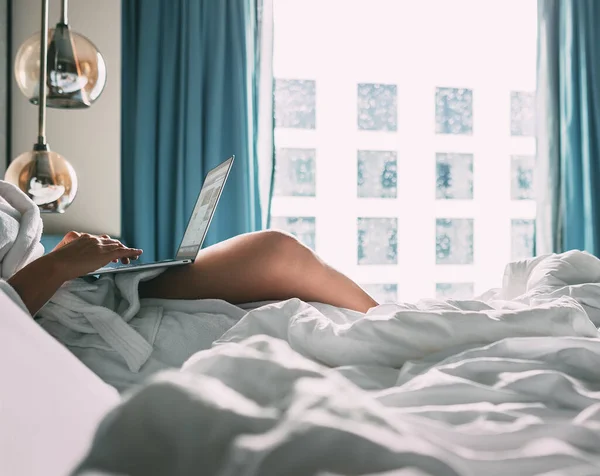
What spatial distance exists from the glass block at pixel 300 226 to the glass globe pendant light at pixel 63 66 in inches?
63.8

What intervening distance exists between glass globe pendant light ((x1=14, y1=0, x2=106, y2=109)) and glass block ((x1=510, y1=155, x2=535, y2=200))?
2532mm

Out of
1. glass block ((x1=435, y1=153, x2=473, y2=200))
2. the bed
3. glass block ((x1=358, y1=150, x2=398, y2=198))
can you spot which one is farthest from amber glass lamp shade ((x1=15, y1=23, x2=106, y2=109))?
glass block ((x1=435, y1=153, x2=473, y2=200))

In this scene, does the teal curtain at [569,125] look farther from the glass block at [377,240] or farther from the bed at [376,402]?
the bed at [376,402]

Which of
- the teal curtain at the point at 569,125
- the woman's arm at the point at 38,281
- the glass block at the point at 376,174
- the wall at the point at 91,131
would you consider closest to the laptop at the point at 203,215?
the woman's arm at the point at 38,281

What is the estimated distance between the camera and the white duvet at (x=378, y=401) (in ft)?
0.91

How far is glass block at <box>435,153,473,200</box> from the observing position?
3.54 metres

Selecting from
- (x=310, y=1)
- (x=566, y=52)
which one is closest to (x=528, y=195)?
(x=566, y=52)

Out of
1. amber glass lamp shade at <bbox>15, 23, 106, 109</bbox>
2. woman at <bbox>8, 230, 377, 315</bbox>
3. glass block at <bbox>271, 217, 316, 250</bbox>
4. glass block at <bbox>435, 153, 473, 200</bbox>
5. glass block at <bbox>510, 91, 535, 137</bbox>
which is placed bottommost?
woman at <bbox>8, 230, 377, 315</bbox>

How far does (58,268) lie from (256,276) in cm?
39

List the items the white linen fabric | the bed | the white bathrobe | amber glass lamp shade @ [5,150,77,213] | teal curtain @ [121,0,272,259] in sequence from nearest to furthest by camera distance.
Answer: the bed
the white bathrobe
the white linen fabric
amber glass lamp shade @ [5,150,77,213]
teal curtain @ [121,0,272,259]

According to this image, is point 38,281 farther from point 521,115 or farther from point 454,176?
point 521,115

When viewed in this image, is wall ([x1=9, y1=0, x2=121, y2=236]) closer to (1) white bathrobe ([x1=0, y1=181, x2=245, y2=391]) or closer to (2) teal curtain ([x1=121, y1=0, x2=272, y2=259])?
(2) teal curtain ([x1=121, y1=0, x2=272, y2=259])

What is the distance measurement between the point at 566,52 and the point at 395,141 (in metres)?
1.08

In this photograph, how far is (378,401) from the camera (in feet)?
1.75
